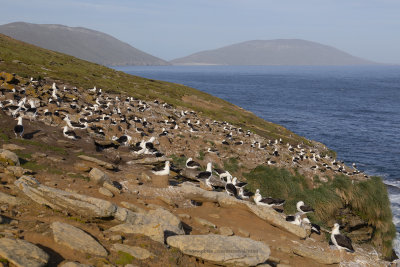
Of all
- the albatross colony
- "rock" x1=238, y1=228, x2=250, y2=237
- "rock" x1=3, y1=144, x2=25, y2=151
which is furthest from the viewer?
the albatross colony

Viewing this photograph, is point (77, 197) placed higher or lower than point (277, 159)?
higher

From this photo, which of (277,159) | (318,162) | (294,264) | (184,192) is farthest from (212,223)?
(318,162)

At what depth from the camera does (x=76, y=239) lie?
33.7ft

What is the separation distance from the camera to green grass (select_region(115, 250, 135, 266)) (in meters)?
10.0

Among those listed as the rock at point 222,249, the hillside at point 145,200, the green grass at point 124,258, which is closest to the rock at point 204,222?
the hillside at point 145,200

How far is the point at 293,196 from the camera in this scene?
84.7ft

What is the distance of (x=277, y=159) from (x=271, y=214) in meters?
19.5

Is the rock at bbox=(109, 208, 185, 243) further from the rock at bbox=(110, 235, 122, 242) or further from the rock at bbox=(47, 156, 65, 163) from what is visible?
the rock at bbox=(47, 156, 65, 163)

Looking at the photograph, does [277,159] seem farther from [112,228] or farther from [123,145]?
[112,228]

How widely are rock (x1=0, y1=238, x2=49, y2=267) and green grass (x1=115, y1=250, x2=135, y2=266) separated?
1945 millimetres

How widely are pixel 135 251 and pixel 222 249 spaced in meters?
2.67

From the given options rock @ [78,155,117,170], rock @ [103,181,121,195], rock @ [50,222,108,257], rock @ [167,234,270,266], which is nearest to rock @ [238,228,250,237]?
rock @ [167,234,270,266]

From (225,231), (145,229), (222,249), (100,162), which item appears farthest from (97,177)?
(222,249)

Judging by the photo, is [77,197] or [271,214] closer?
[77,197]
